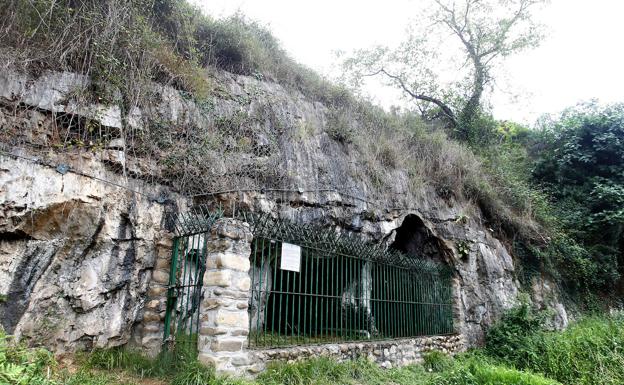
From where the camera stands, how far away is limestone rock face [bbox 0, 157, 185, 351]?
4.44m

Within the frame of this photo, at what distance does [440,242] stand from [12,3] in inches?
350

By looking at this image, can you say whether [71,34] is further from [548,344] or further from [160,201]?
[548,344]

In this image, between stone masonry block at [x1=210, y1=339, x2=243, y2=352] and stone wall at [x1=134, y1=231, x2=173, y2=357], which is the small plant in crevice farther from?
stone wall at [x1=134, y1=231, x2=173, y2=357]

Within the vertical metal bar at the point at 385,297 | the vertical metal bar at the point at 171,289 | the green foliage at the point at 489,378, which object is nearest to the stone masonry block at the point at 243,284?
the vertical metal bar at the point at 171,289

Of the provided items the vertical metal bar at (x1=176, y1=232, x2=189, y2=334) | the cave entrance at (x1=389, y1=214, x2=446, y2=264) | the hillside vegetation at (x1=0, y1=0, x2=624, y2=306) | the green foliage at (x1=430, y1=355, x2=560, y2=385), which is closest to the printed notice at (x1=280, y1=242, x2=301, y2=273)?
the vertical metal bar at (x1=176, y1=232, x2=189, y2=334)

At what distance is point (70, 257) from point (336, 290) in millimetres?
3839

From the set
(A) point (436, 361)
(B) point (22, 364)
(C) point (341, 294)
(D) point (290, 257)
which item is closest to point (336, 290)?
(C) point (341, 294)

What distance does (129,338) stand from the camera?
17.2ft

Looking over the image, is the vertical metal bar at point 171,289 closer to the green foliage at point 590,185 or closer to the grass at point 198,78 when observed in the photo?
the grass at point 198,78

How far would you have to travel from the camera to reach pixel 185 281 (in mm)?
5715

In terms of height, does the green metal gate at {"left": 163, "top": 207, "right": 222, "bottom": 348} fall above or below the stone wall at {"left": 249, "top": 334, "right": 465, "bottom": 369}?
above

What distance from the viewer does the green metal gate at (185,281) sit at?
204 inches

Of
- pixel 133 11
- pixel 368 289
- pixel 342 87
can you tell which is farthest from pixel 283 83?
pixel 368 289

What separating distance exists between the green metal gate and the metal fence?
2.27ft
